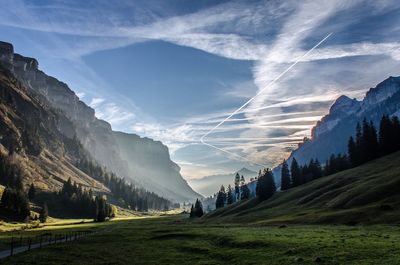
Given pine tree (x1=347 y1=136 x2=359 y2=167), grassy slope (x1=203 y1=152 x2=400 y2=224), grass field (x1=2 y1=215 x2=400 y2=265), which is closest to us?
grass field (x1=2 y1=215 x2=400 y2=265)

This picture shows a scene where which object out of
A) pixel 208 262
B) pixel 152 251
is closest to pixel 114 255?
pixel 152 251

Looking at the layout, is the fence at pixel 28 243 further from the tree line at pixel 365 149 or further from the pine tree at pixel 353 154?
the pine tree at pixel 353 154

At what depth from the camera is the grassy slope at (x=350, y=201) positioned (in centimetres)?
7094

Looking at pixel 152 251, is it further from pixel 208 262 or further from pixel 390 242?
pixel 390 242

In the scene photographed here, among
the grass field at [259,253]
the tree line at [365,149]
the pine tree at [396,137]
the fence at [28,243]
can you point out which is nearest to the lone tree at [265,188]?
the tree line at [365,149]

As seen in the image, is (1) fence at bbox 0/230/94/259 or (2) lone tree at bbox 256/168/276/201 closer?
(1) fence at bbox 0/230/94/259

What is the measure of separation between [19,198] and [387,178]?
160 metres

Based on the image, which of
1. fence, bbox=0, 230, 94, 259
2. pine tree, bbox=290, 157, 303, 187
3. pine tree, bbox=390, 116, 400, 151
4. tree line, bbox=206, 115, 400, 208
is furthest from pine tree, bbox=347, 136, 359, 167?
fence, bbox=0, 230, 94, 259

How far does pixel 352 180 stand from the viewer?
11706cm

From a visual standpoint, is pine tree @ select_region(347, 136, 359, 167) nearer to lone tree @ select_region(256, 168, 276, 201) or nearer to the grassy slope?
the grassy slope

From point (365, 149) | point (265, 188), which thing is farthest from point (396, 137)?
point (265, 188)

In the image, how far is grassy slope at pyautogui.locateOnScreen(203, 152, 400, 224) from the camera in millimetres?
70938

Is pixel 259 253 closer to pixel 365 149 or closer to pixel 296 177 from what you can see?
pixel 365 149

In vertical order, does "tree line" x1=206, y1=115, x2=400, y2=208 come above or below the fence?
above
